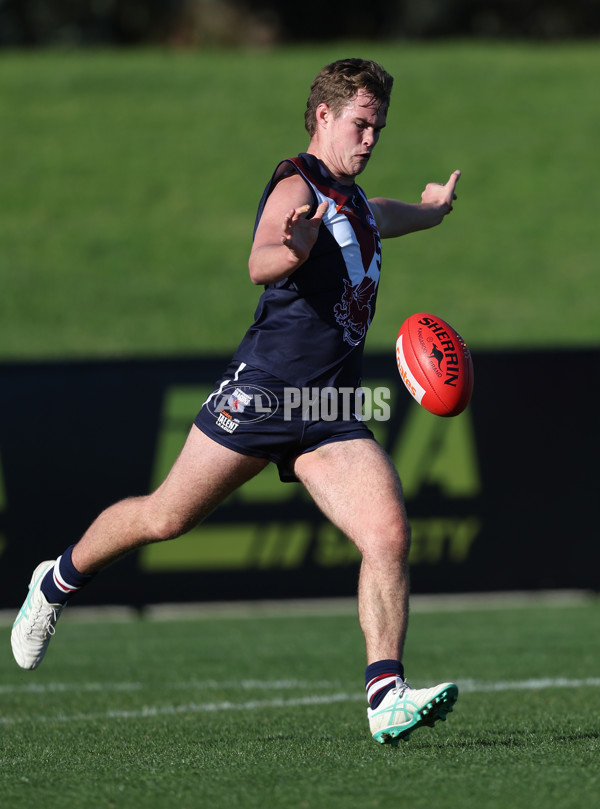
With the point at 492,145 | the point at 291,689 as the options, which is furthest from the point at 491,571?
the point at 492,145

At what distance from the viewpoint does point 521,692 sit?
6281 millimetres

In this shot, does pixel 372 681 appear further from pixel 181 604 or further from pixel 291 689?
pixel 181 604

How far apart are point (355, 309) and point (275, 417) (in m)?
0.53

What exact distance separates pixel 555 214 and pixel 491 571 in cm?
1113

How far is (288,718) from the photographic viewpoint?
18.0ft

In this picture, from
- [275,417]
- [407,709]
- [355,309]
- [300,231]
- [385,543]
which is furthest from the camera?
[355,309]

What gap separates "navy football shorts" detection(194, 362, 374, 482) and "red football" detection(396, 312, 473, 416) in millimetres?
283

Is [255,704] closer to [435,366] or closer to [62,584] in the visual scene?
[62,584]

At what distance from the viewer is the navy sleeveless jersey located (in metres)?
4.73

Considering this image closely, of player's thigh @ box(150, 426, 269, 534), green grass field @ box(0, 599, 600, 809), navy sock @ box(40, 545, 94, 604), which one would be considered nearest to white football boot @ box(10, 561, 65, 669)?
navy sock @ box(40, 545, 94, 604)

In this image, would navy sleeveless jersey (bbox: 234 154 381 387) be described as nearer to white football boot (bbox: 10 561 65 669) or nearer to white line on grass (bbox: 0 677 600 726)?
white football boot (bbox: 10 561 65 669)

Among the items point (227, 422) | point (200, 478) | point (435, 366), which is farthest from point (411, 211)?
point (200, 478)

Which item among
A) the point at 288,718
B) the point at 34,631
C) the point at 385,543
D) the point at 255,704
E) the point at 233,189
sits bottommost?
the point at 233,189

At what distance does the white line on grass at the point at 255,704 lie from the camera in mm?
5660
